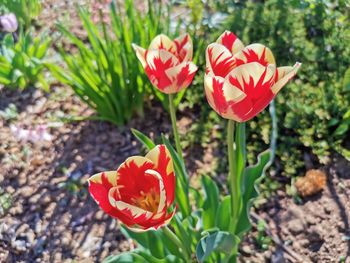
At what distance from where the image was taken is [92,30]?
2016 millimetres

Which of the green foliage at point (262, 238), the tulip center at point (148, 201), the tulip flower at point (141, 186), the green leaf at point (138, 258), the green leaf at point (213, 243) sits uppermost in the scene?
the tulip flower at point (141, 186)

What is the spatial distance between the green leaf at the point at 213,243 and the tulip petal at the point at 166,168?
8.4 inches

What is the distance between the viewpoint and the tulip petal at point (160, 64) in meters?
1.24

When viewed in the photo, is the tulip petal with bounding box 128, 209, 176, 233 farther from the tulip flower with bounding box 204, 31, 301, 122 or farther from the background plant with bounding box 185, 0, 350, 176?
the background plant with bounding box 185, 0, 350, 176

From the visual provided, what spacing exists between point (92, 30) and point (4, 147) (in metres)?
0.61

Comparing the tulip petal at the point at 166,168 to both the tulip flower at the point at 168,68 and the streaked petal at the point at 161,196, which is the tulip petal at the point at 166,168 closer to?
the streaked petal at the point at 161,196

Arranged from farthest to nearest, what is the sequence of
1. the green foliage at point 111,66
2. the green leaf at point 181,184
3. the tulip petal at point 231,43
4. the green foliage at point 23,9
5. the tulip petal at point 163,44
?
the green foliage at point 23,9, the green foliage at point 111,66, the green leaf at point 181,184, the tulip petal at point 163,44, the tulip petal at point 231,43

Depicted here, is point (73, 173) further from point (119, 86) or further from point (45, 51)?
point (45, 51)

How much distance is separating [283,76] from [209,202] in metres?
0.61

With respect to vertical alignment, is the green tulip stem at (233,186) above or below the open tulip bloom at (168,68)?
below

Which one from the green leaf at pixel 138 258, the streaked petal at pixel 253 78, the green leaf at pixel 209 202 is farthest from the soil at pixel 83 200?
the streaked petal at pixel 253 78

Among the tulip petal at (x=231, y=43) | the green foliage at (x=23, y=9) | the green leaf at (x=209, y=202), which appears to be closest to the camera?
the tulip petal at (x=231, y=43)

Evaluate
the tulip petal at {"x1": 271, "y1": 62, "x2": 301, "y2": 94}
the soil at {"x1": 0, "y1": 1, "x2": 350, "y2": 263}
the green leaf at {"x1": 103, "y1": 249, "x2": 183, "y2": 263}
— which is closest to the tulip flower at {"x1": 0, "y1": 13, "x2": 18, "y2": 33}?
the soil at {"x1": 0, "y1": 1, "x2": 350, "y2": 263}

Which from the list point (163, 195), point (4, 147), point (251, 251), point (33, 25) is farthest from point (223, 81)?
point (33, 25)
